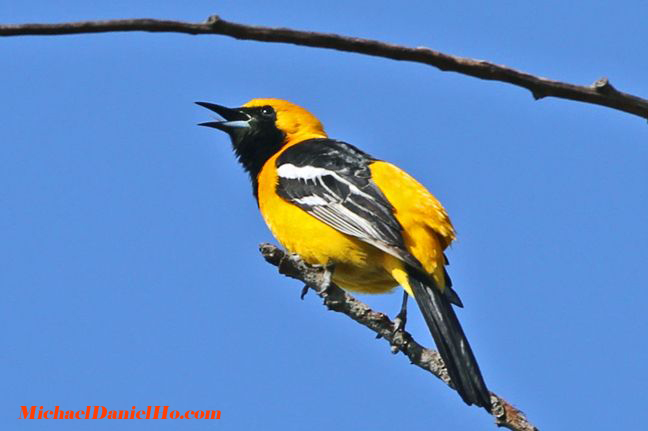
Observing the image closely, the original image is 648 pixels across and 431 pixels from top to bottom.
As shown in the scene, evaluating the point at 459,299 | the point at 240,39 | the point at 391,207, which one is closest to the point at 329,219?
the point at 391,207

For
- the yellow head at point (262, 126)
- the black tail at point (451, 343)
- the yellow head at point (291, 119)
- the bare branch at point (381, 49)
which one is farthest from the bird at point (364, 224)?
the bare branch at point (381, 49)

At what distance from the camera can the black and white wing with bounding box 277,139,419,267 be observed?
5324mm

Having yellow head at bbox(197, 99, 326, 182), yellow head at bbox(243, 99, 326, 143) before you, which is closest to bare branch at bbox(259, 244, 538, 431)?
yellow head at bbox(197, 99, 326, 182)

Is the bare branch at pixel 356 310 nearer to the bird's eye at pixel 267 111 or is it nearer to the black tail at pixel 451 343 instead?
the black tail at pixel 451 343

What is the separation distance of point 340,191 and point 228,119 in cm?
171

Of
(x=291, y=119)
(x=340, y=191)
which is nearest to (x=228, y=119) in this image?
(x=291, y=119)

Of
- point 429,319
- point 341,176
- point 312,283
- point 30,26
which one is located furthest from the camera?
point 341,176

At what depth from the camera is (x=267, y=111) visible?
280 inches

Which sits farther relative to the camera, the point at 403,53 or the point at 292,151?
the point at 292,151

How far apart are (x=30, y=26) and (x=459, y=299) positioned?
4.30 metres

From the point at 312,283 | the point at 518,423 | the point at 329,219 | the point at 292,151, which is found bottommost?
the point at 518,423

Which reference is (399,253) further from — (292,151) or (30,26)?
(30,26)

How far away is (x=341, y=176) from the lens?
5.93 meters

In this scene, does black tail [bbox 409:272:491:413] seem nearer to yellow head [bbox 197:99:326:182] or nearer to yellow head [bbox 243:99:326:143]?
yellow head [bbox 197:99:326:182]
